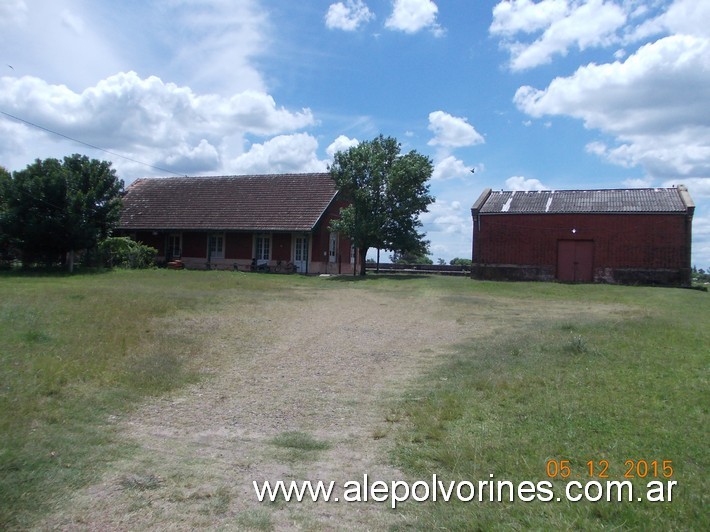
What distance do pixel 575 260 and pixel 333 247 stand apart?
570 inches

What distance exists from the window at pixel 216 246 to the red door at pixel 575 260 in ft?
67.1

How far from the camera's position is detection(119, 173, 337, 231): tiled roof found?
34781mm

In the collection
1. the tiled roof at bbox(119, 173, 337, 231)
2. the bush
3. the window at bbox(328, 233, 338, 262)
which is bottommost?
the bush

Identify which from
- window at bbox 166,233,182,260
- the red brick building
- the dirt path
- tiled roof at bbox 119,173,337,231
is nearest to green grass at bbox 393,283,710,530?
the dirt path

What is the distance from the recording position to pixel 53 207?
94.4 ft

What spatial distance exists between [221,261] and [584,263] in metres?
21.6

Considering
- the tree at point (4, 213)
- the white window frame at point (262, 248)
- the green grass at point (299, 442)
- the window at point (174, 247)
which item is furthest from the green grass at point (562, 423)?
the window at point (174, 247)

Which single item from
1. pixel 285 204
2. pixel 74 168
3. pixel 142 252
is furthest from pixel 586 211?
pixel 74 168

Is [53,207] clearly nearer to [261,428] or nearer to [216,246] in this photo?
[216,246]

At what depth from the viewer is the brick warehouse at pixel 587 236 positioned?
30.5 m

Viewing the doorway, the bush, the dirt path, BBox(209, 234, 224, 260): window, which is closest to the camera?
the dirt path

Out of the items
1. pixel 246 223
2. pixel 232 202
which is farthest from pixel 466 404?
pixel 232 202

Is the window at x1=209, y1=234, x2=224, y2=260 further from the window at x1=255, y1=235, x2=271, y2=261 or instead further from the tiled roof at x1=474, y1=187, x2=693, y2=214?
the tiled roof at x1=474, y1=187, x2=693, y2=214

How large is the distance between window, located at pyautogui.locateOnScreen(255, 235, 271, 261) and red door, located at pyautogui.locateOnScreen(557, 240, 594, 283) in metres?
17.1
